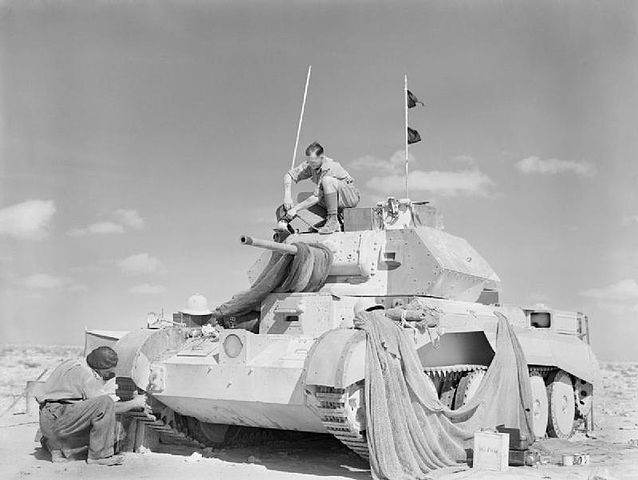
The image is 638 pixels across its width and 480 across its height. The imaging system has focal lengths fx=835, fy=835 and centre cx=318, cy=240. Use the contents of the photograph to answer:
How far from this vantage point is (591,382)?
13.0 meters

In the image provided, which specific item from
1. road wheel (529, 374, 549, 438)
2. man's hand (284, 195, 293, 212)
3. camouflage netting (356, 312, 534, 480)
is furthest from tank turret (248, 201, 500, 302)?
camouflage netting (356, 312, 534, 480)

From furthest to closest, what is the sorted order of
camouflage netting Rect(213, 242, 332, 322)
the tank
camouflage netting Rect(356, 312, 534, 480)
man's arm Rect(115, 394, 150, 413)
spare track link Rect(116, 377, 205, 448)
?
camouflage netting Rect(213, 242, 332, 322) < spare track link Rect(116, 377, 205, 448) < man's arm Rect(115, 394, 150, 413) < the tank < camouflage netting Rect(356, 312, 534, 480)

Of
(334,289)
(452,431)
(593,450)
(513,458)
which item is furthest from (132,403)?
(593,450)

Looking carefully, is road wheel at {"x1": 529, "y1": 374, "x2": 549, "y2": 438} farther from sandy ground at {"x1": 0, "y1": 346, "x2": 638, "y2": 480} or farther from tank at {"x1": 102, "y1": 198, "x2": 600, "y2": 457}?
sandy ground at {"x1": 0, "y1": 346, "x2": 638, "y2": 480}

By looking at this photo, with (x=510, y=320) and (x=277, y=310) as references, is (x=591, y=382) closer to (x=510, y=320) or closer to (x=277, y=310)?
(x=510, y=320)

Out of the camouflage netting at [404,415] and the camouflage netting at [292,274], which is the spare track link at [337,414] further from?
the camouflage netting at [292,274]

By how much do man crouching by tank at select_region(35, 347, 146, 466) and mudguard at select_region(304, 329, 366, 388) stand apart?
8.18ft

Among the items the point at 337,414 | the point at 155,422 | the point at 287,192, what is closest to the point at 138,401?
the point at 155,422

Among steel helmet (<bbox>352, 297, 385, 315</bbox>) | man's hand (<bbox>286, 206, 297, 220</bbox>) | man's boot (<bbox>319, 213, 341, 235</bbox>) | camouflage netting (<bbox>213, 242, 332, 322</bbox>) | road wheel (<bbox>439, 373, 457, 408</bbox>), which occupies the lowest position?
road wheel (<bbox>439, 373, 457, 408</bbox>)

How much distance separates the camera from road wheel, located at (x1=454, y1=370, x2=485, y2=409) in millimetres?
10367

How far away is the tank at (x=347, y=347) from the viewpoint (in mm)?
8609

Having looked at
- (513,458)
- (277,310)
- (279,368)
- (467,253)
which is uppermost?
(467,253)

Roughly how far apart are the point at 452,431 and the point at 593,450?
3024 millimetres

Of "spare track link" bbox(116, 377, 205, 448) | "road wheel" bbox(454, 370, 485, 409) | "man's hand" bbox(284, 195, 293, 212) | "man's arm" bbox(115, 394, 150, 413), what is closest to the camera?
"man's arm" bbox(115, 394, 150, 413)
